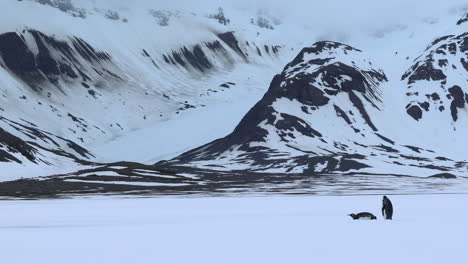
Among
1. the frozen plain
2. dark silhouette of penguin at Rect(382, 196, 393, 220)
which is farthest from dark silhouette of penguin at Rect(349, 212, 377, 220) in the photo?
dark silhouette of penguin at Rect(382, 196, 393, 220)

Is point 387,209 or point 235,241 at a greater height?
point 387,209

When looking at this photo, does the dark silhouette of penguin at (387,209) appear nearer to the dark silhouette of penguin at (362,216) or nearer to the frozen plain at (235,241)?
the dark silhouette of penguin at (362,216)

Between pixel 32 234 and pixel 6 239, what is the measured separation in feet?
8.18

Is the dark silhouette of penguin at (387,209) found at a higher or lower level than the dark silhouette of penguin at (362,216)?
higher

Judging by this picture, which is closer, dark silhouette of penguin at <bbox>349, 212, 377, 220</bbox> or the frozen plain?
the frozen plain

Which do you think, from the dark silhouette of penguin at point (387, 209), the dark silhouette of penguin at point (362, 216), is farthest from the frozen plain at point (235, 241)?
the dark silhouette of penguin at point (387, 209)

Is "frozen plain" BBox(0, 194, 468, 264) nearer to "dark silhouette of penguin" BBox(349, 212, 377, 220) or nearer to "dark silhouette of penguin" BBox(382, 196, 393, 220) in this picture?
"dark silhouette of penguin" BBox(349, 212, 377, 220)

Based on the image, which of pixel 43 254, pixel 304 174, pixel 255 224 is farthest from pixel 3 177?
pixel 43 254

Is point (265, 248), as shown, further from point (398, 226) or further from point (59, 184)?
point (59, 184)

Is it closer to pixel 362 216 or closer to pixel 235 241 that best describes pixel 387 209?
pixel 362 216

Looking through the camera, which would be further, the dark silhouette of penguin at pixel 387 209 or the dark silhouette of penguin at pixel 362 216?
the dark silhouette of penguin at pixel 387 209

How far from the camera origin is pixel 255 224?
41156mm

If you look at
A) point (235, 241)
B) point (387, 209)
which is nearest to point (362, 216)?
point (387, 209)

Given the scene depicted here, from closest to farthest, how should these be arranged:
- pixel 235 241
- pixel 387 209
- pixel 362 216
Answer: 1. pixel 235 241
2. pixel 362 216
3. pixel 387 209
